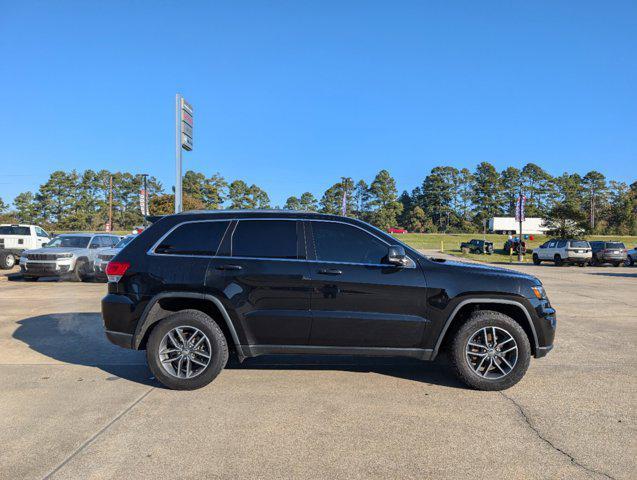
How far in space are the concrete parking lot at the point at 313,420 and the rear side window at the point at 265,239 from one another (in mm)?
1365

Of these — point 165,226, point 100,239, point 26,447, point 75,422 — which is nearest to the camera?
point 26,447

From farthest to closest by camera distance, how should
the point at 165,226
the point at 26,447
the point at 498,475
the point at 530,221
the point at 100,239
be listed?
the point at 530,221 < the point at 100,239 < the point at 165,226 < the point at 26,447 < the point at 498,475

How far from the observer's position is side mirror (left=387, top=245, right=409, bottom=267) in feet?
13.8

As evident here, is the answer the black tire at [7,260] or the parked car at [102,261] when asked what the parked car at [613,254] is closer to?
the parked car at [102,261]

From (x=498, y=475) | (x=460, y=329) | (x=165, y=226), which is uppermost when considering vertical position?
(x=165, y=226)

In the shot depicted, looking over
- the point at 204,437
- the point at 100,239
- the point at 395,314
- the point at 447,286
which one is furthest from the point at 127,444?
the point at 100,239

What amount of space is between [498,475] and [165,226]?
3.72m

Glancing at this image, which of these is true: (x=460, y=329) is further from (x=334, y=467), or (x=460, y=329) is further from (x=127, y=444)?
(x=127, y=444)

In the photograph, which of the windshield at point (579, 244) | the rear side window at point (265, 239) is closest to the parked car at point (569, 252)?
the windshield at point (579, 244)

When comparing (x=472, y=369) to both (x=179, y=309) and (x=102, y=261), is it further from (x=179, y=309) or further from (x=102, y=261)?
(x=102, y=261)

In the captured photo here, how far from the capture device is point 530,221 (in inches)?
2970

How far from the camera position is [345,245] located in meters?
4.49

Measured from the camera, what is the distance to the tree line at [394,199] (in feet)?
239

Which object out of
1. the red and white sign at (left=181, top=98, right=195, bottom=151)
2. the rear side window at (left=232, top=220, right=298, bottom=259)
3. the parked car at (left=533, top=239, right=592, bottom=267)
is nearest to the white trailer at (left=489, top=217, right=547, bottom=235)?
the parked car at (left=533, top=239, right=592, bottom=267)
